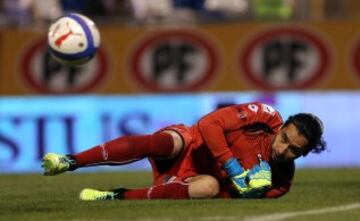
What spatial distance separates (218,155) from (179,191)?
1.49 ft

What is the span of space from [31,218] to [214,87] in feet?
33.4

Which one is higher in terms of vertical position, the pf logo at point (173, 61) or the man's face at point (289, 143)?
the pf logo at point (173, 61)

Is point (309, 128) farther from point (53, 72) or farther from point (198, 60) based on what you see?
point (53, 72)

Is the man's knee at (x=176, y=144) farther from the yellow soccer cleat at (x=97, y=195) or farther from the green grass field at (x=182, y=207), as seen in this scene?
the yellow soccer cleat at (x=97, y=195)

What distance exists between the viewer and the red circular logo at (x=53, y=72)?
17.3 m

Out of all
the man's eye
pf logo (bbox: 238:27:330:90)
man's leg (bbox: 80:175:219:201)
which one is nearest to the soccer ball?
man's leg (bbox: 80:175:219:201)

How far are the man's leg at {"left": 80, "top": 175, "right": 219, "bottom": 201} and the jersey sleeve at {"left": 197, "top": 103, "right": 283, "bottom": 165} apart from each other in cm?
27

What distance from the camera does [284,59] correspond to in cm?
1711

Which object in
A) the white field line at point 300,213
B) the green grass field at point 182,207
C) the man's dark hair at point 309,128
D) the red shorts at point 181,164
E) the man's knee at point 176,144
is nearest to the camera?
the white field line at point 300,213

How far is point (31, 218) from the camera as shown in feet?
23.5

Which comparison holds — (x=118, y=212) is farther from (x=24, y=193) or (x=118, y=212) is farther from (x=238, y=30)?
(x=238, y=30)

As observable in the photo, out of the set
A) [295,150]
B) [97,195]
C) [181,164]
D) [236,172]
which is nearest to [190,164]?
[181,164]

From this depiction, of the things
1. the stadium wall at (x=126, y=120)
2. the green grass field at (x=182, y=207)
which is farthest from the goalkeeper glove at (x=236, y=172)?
the stadium wall at (x=126, y=120)

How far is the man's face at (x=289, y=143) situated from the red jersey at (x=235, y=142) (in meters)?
0.19
